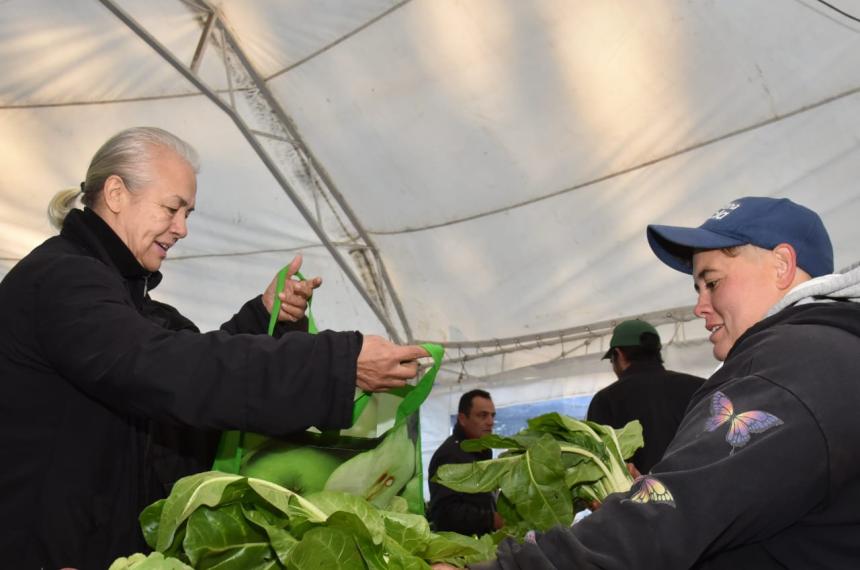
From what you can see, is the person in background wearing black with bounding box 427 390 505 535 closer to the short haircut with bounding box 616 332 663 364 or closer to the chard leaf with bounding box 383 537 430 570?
the short haircut with bounding box 616 332 663 364

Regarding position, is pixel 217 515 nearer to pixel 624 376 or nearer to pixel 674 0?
pixel 624 376

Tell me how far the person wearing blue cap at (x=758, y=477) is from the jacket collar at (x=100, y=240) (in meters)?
0.98

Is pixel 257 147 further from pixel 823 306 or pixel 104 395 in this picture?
pixel 823 306

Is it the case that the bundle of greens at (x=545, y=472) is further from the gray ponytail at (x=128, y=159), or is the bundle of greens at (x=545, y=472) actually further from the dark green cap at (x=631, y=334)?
the dark green cap at (x=631, y=334)

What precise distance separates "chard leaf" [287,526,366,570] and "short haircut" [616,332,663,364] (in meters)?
2.71

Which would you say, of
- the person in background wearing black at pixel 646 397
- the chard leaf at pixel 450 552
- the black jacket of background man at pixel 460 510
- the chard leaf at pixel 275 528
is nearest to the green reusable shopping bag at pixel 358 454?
the chard leaf at pixel 450 552

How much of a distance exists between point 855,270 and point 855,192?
171 inches

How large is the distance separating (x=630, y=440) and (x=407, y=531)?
0.91 m

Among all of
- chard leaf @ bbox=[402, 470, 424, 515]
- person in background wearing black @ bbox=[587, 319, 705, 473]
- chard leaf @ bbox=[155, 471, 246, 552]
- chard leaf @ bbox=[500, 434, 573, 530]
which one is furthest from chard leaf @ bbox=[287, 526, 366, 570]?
person in background wearing black @ bbox=[587, 319, 705, 473]

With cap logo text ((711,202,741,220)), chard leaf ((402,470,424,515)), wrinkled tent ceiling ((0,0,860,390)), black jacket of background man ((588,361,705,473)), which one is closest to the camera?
cap logo text ((711,202,741,220))

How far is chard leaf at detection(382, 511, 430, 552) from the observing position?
125cm

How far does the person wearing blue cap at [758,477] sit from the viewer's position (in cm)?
110

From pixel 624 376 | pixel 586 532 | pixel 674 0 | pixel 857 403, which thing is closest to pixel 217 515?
pixel 586 532

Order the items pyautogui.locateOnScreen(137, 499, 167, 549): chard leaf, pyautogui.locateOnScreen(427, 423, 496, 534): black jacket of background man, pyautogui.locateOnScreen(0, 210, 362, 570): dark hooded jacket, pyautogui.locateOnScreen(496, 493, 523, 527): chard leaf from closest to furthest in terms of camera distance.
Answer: pyautogui.locateOnScreen(137, 499, 167, 549): chard leaf
pyautogui.locateOnScreen(0, 210, 362, 570): dark hooded jacket
pyautogui.locateOnScreen(496, 493, 523, 527): chard leaf
pyautogui.locateOnScreen(427, 423, 496, 534): black jacket of background man
